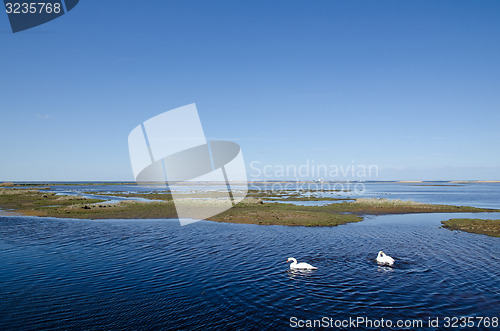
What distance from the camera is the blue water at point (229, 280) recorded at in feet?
40.8

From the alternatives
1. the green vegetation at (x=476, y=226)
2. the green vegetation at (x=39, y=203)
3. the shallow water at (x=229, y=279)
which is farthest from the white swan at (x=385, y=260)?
the green vegetation at (x=39, y=203)

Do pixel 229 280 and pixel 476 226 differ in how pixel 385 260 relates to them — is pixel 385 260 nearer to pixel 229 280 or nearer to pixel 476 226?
pixel 229 280

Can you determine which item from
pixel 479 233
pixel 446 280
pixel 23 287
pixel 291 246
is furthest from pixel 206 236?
pixel 479 233

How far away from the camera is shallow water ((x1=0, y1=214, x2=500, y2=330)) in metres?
12.5

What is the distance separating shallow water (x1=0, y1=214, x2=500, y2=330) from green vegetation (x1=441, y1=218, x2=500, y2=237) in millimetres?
3404

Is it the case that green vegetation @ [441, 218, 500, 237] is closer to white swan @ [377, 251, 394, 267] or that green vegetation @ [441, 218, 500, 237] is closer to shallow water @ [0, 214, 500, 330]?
shallow water @ [0, 214, 500, 330]

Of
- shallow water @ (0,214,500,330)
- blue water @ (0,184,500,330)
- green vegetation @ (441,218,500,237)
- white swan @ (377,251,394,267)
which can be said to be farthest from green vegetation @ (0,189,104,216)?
green vegetation @ (441,218,500,237)

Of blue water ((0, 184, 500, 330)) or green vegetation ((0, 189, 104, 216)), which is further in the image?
green vegetation ((0, 189, 104, 216))

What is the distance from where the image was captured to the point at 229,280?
16.6 meters

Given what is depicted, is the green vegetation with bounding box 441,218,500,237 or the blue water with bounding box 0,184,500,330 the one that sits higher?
the blue water with bounding box 0,184,500,330

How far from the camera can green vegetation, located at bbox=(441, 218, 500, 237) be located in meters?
31.3

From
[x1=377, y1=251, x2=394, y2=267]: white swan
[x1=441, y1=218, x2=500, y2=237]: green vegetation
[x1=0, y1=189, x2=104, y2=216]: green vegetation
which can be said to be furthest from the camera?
[x1=0, y1=189, x2=104, y2=216]: green vegetation

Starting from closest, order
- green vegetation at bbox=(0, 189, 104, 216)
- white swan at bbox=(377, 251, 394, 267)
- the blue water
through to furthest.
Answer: the blue water, white swan at bbox=(377, 251, 394, 267), green vegetation at bbox=(0, 189, 104, 216)

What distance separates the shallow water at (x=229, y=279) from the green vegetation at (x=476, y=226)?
3.40 meters
